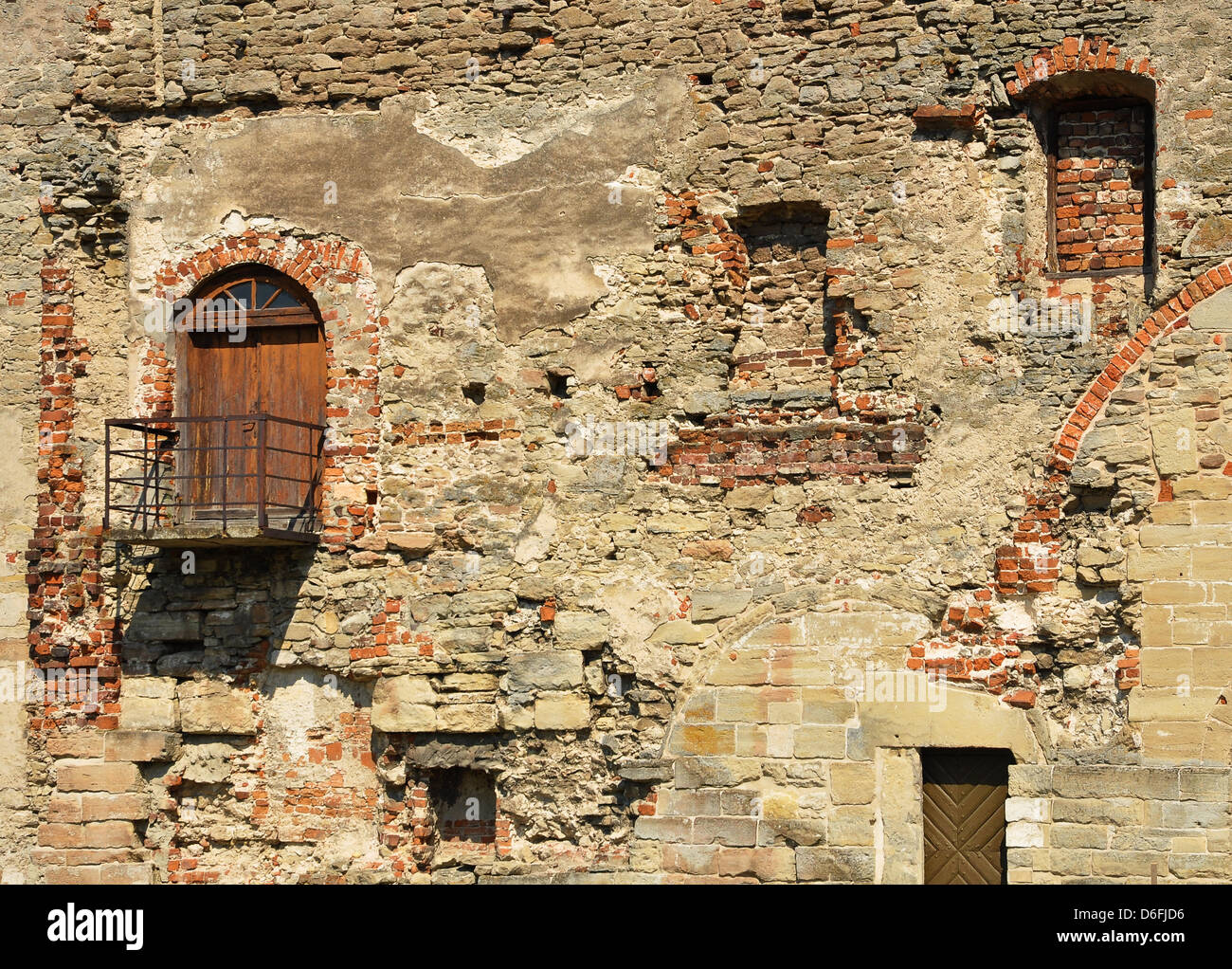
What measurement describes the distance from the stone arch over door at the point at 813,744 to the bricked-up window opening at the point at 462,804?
1.08 m

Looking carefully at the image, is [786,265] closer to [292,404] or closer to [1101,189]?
[1101,189]

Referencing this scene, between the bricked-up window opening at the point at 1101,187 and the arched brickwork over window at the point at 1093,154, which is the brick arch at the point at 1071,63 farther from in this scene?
the bricked-up window opening at the point at 1101,187

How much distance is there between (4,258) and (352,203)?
2466 mm

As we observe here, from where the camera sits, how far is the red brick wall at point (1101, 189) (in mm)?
9789

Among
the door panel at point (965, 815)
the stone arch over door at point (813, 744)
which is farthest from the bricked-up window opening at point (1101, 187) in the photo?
the door panel at point (965, 815)

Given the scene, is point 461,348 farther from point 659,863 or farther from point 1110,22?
point 1110,22

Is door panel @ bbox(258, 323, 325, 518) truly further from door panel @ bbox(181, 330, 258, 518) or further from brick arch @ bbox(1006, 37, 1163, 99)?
brick arch @ bbox(1006, 37, 1163, 99)

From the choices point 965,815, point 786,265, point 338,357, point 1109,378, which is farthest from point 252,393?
point 1109,378

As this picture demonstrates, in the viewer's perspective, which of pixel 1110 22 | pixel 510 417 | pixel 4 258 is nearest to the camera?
pixel 1110 22

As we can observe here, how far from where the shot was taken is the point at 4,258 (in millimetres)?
11133

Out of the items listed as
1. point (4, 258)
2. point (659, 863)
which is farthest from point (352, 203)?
point (659, 863)

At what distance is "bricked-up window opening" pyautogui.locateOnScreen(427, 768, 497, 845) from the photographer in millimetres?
10320

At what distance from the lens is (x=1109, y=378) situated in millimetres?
9531

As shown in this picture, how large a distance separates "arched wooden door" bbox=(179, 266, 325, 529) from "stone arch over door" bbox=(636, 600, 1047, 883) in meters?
2.97
